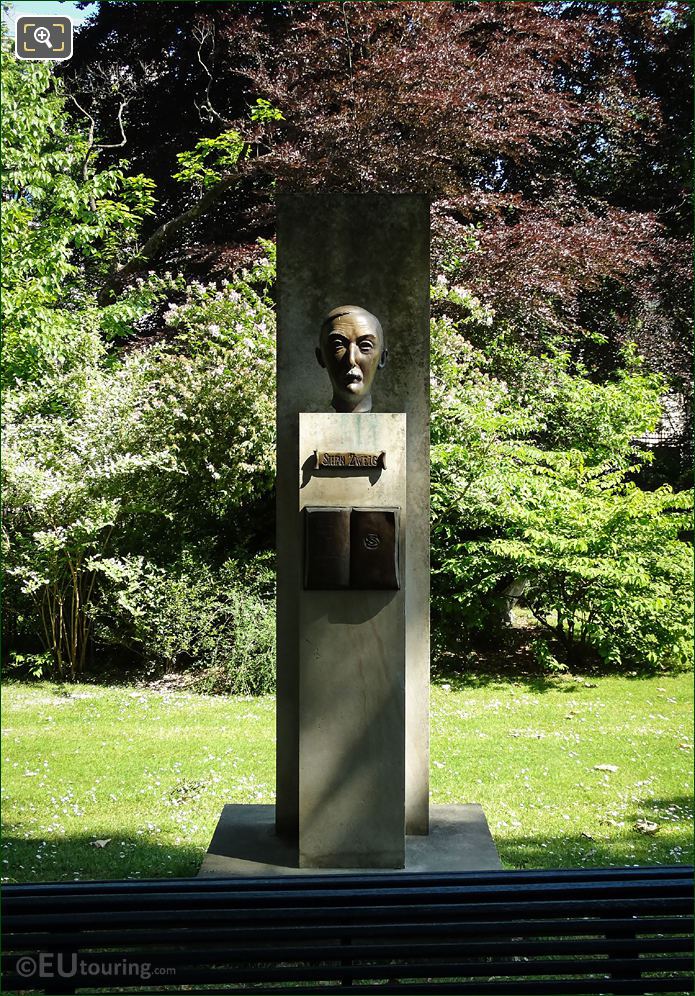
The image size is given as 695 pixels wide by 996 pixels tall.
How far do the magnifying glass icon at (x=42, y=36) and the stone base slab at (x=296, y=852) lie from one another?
129 inches

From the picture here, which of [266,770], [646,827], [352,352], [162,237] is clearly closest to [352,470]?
[352,352]

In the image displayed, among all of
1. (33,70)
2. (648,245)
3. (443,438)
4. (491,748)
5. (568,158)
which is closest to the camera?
(491,748)

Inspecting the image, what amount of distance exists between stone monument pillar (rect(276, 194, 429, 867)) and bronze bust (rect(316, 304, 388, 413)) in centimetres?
3

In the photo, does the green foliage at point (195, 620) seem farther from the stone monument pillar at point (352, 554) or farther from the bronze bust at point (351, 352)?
the bronze bust at point (351, 352)

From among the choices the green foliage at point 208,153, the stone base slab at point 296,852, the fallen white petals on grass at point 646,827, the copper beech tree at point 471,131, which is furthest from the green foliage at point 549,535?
the stone base slab at point 296,852

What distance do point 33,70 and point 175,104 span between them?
5.82 meters

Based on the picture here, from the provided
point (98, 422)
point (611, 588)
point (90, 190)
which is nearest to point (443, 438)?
point (611, 588)

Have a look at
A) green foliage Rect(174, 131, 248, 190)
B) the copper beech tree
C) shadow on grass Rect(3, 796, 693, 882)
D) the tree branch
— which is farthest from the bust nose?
the tree branch

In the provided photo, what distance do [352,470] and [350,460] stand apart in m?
0.04

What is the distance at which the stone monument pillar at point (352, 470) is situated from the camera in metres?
3.87

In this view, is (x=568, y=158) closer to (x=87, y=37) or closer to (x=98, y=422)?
(x=87, y=37)

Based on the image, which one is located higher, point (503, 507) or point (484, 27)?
point (484, 27)

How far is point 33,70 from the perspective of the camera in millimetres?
8523

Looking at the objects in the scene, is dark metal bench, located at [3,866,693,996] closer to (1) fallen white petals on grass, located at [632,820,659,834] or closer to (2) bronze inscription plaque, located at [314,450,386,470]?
(2) bronze inscription plaque, located at [314,450,386,470]
